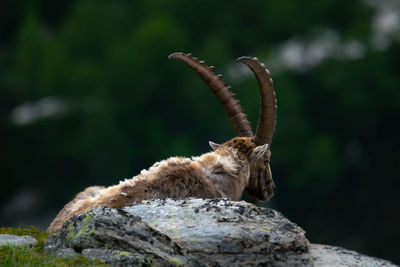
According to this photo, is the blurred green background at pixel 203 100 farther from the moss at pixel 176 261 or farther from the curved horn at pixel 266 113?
the moss at pixel 176 261

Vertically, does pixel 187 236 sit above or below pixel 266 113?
below

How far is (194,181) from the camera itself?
948cm

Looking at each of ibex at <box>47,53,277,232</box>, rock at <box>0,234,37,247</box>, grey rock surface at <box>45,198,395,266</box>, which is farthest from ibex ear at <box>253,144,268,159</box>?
rock at <box>0,234,37,247</box>

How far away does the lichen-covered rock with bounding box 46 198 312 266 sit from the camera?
Result: 6676 millimetres

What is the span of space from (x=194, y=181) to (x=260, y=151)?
150 centimetres

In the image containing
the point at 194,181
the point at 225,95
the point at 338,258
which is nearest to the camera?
the point at 338,258

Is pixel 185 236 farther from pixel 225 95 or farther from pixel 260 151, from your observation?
pixel 225 95

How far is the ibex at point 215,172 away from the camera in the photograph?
8.79 meters

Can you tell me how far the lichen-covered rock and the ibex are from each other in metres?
1.32

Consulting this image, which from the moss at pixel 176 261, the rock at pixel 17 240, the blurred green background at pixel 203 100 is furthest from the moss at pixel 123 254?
the blurred green background at pixel 203 100

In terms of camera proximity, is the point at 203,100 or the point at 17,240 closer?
the point at 17,240

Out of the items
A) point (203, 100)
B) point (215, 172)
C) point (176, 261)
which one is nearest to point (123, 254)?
point (176, 261)

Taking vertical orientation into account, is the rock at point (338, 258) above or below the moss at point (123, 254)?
above

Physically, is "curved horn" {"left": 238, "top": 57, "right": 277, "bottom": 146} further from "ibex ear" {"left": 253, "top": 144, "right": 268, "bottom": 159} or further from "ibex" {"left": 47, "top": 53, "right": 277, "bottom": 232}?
"ibex ear" {"left": 253, "top": 144, "right": 268, "bottom": 159}
